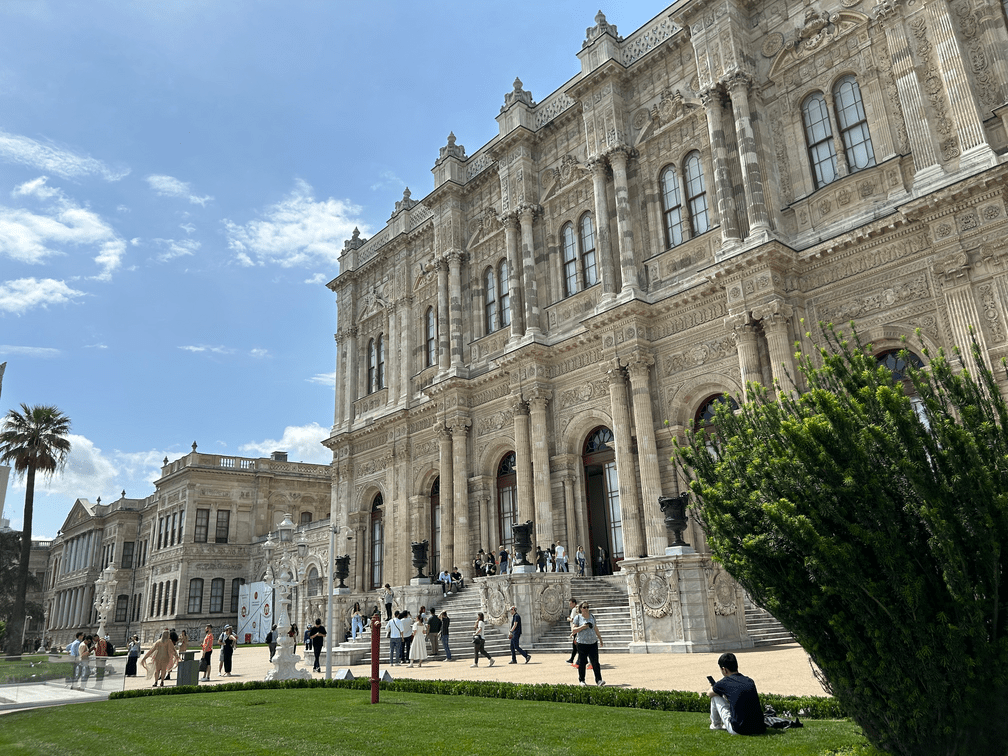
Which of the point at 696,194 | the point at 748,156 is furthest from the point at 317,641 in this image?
the point at 748,156

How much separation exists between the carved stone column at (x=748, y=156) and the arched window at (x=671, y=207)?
2.79 metres

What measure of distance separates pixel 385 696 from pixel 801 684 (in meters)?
6.27

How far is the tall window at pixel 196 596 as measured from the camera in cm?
4947

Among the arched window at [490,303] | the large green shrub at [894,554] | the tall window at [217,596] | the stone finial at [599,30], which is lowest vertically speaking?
the large green shrub at [894,554]

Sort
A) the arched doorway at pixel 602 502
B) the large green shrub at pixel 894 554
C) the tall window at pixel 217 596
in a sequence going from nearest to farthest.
Result: the large green shrub at pixel 894 554
the arched doorway at pixel 602 502
the tall window at pixel 217 596

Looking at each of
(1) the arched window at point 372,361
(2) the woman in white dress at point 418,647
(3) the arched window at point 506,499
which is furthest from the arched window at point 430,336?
(2) the woman in white dress at point 418,647

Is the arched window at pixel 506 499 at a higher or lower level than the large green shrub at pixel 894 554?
higher

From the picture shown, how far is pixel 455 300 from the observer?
30266mm

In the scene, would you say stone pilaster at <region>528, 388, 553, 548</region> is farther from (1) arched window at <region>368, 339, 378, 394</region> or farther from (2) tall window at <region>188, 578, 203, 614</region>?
(2) tall window at <region>188, 578, 203, 614</region>

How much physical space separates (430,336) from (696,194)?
14209 millimetres

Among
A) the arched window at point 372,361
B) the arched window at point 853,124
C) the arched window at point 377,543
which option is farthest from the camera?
the arched window at point 372,361

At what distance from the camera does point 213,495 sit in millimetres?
52062

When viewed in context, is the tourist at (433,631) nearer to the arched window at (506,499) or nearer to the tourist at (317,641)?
the tourist at (317,641)

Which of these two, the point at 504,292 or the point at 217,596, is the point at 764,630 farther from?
the point at 217,596
